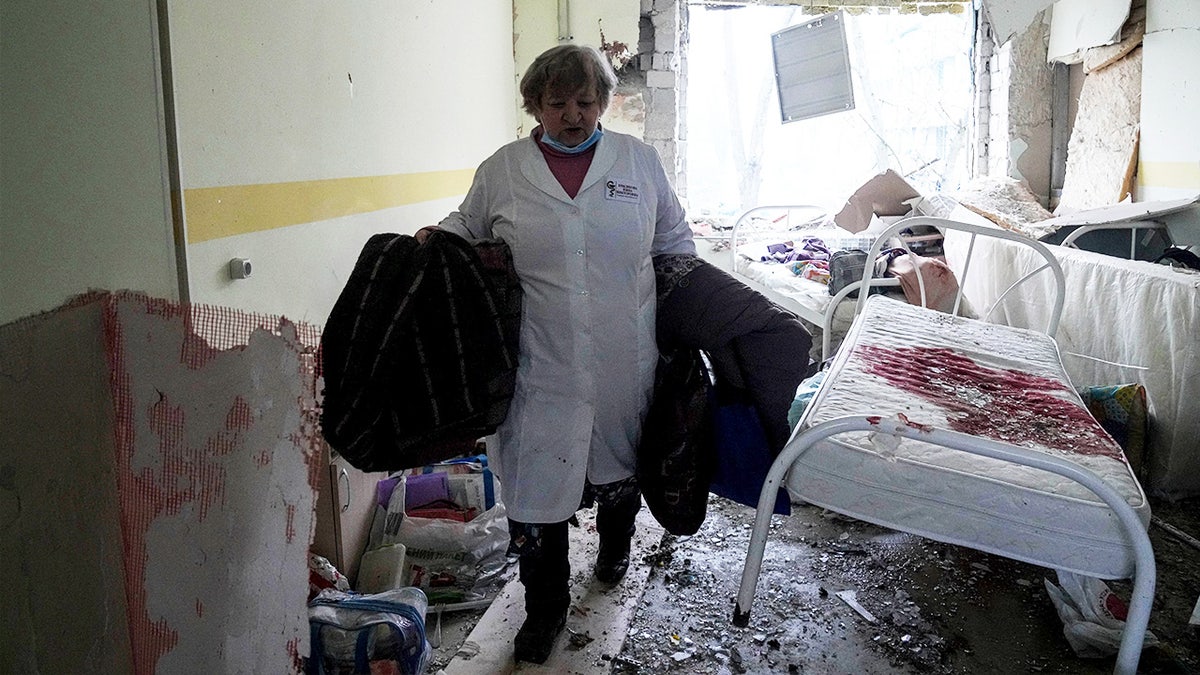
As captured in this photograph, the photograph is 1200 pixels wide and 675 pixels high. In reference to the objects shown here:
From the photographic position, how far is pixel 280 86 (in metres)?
2.50

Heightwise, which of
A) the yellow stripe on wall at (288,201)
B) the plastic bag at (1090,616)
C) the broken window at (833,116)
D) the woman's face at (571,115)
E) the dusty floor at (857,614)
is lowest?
the dusty floor at (857,614)

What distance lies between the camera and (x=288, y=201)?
257cm

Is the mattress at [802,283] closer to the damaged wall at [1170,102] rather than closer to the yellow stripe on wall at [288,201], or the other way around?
the damaged wall at [1170,102]

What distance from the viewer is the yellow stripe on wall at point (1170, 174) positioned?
162 inches

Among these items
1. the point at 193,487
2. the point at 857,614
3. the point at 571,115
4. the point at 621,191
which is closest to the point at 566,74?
the point at 571,115

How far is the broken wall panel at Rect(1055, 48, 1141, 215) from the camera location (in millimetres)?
4652

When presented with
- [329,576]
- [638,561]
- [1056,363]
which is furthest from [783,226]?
[329,576]

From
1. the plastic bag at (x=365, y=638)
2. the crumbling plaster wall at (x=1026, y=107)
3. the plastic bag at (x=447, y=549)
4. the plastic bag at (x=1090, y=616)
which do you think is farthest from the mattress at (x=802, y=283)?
the plastic bag at (x=365, y=638)

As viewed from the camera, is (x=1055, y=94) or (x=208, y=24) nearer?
(x=208, y=24)

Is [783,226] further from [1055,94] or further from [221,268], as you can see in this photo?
[221,268]

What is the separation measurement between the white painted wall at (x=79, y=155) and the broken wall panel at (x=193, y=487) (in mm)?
79

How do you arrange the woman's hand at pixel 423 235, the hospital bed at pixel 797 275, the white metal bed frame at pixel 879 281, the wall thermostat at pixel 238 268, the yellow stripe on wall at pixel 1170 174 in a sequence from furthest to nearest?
the hospital bed at pixel 797 275, the yellow stripe on wall at pixel 1170 174, the white metal bed frame at pixel 879 281, the wall thermostat at pixel 238 268, the woman's hand at pixel 423 235

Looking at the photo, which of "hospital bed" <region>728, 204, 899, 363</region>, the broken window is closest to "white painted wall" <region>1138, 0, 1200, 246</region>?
"hospital bed" <region>728, 204, 899, 363</region>

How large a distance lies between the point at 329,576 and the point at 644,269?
1191 millimetres
